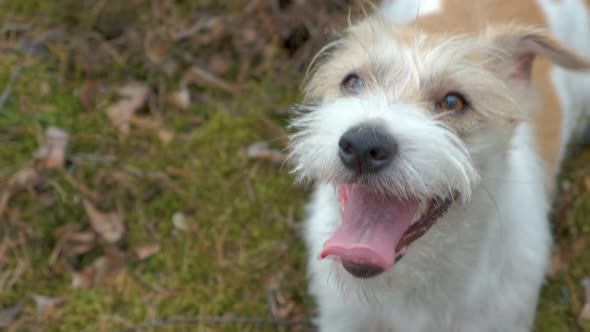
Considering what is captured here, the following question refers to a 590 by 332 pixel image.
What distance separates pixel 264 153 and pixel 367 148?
2057mm

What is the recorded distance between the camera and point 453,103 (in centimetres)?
250

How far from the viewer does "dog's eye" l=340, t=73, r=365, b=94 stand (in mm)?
2654

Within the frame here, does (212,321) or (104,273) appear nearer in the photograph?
(212,321)

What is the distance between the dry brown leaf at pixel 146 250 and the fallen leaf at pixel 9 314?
67 centimetres

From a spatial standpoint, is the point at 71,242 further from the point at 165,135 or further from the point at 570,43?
the point at 570,43

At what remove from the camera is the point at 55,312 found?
11.7 feet

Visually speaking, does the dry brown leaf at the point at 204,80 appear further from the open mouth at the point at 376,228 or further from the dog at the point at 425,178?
the open mouth at the point at 376,228

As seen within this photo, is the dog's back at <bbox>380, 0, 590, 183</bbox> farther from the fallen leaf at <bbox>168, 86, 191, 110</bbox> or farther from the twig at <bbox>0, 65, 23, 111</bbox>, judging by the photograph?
the twig at <bbox>0, 65, 23, 111</bbox>

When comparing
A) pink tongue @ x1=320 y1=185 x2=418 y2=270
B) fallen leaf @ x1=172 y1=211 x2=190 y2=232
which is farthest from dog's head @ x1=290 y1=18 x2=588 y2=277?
fallen leaf @ x1=172 y1=211 x2=190 y2=232

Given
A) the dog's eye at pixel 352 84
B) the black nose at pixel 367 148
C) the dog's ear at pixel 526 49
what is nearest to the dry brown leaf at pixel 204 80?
the dog's eye at pixel 352 84

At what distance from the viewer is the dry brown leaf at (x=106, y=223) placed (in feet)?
12.5

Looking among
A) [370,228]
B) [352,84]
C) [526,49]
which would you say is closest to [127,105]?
[352,84]

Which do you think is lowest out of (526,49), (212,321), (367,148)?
(212,321)

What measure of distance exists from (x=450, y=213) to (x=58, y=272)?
231 centimetres
